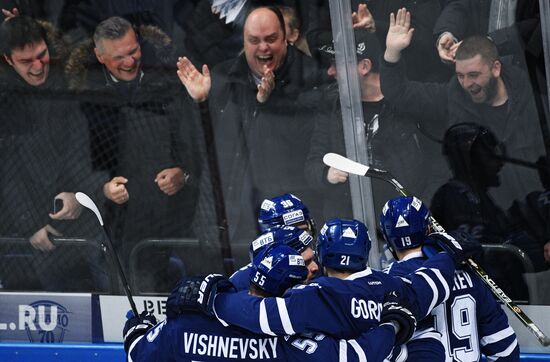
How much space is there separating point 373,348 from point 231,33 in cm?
201

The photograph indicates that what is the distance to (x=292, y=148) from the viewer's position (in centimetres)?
568

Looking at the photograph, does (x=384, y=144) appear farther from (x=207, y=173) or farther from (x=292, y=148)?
(x=207, y=173)

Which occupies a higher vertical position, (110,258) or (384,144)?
(384,144)

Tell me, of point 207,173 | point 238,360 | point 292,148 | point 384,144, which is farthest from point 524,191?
point 238,360

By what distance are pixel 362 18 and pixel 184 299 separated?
1849mm

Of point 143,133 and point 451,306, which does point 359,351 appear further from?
point 143,133

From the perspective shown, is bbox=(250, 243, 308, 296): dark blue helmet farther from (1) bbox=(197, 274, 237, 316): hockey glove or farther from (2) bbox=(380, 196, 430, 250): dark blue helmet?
(2) bbox=(380, 196, 430, 250): dark blue helmet

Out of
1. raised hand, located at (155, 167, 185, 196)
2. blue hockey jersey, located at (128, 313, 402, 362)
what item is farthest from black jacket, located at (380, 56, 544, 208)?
blue hockey jersey, located at (128, 313, 402, 362)

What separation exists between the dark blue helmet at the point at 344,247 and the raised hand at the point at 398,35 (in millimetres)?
1296

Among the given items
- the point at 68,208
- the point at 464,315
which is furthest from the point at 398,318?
the point at 68,208

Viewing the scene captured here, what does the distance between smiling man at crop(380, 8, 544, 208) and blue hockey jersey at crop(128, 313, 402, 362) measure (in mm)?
1464

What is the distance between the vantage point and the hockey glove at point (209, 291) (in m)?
4.10

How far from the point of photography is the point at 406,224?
4.70 meters

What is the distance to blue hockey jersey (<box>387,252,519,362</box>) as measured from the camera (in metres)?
4.66
